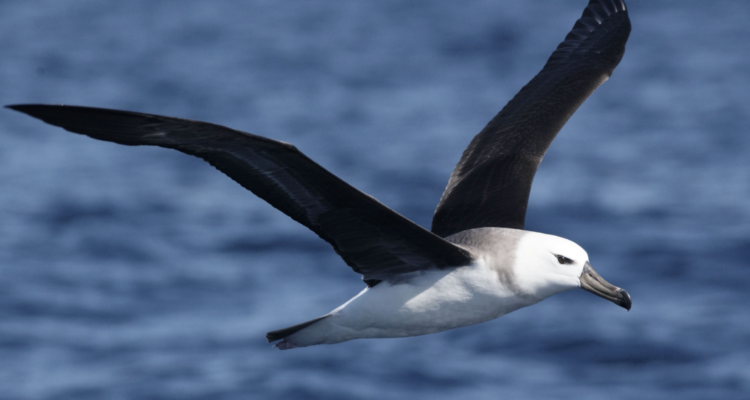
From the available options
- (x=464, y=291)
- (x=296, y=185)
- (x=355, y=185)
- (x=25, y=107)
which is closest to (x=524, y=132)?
(x=464, y=291)

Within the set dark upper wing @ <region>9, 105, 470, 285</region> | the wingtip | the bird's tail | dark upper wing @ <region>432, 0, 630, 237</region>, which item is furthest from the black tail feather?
the wingtip

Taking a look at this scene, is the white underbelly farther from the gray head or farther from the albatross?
the gray head

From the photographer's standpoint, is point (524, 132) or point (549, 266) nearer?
point (549, 266)

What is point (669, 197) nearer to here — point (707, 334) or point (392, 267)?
point (707, 334)

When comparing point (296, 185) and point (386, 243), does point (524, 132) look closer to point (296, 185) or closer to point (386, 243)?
point (386, 243)

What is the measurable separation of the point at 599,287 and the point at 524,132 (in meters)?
2.77

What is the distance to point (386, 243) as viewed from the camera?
25.6ft

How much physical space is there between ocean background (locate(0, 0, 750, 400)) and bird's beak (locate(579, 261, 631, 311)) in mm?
11300

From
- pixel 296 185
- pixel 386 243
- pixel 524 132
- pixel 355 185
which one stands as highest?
pixel 355 185

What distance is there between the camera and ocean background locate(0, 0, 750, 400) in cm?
2009

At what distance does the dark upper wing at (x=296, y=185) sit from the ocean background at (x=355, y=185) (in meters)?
11.4

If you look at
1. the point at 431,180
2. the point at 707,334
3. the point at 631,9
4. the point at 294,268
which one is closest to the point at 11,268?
the point at 294,268

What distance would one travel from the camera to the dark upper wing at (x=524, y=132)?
9.60 m

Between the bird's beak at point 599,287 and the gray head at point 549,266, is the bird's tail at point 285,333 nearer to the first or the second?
the gray head at point 549,266
